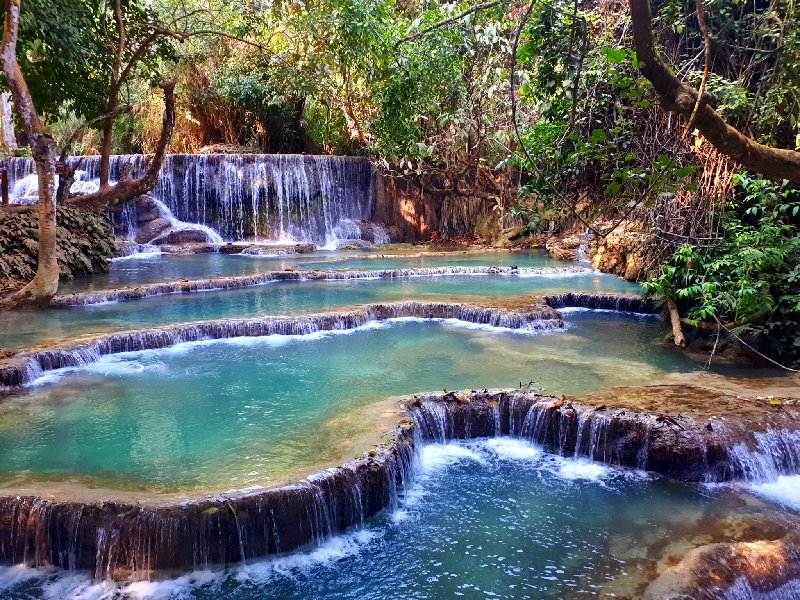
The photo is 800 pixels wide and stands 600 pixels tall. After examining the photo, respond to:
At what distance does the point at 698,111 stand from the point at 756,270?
5.53m

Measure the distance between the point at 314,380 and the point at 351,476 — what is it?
2.72 meters

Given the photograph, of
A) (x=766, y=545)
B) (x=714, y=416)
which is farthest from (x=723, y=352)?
(x=766, y=545)

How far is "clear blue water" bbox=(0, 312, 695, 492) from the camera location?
5.41m

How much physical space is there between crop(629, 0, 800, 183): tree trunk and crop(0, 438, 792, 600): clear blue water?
260 centimetres

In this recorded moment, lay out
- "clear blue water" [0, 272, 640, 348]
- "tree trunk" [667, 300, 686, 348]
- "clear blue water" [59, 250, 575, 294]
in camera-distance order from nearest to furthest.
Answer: "tree trunk" [667, 300, 686, 348]
"clear blue water" [0, 272, 640, 348]
"clear blue water" [59, 250, 575, 294]

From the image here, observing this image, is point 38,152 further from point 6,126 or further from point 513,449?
point 6,126

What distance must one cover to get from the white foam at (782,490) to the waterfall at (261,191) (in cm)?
1589

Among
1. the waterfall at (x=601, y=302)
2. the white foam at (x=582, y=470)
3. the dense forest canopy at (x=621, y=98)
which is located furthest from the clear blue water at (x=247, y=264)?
the white foam at (x=582, y=470)

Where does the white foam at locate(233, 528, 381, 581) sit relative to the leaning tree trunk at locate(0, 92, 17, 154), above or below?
below

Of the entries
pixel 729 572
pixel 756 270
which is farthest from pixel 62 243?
pixel 729 572

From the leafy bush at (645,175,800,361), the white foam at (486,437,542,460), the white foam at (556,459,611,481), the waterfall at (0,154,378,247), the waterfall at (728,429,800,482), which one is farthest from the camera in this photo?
the waterfall at (0,154,378,247)

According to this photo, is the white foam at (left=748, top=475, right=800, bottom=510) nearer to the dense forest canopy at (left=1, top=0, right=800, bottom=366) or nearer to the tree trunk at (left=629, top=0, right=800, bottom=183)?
the dense forest canopy at (left=1, top=0, right=800, bottom=366)

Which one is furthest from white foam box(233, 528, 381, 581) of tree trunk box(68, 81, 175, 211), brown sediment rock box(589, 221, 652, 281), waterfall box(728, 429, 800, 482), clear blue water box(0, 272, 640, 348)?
brown sediment rock box(589, 221, 652, 281)

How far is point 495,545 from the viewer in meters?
4.68
